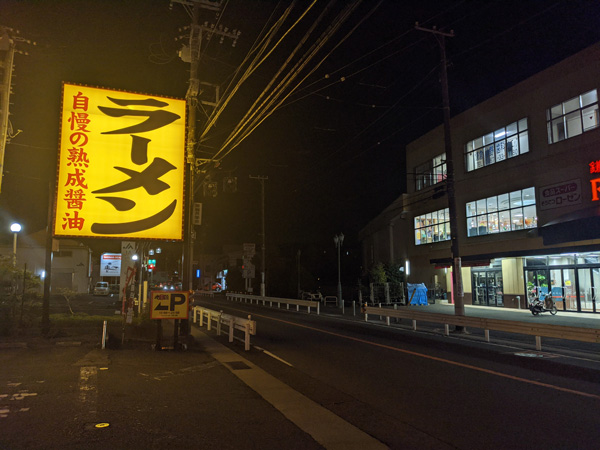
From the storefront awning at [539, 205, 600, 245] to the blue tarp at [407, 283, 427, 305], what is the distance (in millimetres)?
10995

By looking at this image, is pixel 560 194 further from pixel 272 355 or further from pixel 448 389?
pixel 448 389

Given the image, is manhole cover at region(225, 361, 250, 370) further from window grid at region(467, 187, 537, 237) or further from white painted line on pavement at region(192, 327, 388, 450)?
window grid at region(467, 187, 537, 237)

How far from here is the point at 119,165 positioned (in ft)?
39.9

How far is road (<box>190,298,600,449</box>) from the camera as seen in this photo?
210 inches

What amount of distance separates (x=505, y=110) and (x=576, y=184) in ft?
25.1

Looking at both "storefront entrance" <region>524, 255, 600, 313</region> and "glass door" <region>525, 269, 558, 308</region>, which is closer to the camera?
"storefront entrance" <region>524, 255, 600, 313</region>

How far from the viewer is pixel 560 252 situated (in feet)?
72.7

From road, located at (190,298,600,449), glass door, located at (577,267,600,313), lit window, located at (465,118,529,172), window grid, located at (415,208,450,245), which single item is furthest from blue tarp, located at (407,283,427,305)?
road, located at (190,298,600,449)

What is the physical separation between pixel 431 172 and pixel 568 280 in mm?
15380

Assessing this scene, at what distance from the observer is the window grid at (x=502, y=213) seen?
26.0m

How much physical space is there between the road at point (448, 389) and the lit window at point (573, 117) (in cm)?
1560

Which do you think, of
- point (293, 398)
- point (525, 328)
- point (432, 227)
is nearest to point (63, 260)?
point (432, 227)

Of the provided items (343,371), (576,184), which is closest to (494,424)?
(343,371)

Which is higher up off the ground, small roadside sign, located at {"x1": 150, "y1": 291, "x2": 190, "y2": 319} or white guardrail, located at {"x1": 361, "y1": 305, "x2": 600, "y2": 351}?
small roadside sign, located at {"x1": 150, "y1": 291, "x2": 190, "y2": 319}
